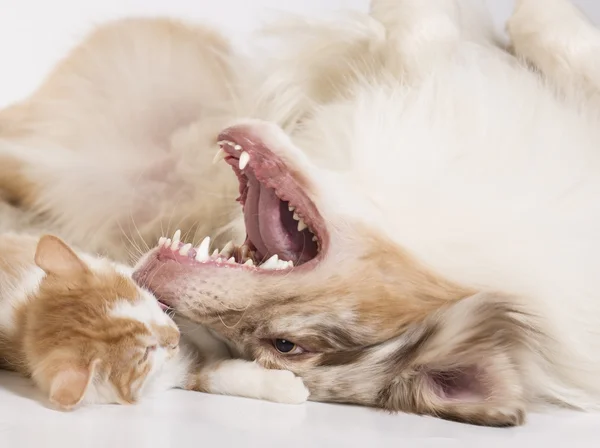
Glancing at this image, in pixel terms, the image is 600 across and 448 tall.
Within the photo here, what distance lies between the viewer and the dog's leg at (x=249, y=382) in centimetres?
183

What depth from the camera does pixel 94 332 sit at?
1749 mm

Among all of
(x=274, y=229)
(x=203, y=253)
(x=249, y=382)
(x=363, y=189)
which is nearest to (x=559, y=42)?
(x=363, y=189)

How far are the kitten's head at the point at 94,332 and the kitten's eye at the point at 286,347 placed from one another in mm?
210

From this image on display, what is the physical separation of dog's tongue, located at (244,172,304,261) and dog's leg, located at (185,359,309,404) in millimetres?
256

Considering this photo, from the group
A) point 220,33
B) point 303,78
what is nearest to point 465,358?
point 303,78

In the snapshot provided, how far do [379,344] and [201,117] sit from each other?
102 centimetres

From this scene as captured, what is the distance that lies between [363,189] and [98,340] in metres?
0.68

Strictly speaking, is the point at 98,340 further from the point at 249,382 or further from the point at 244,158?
the point at 244,158

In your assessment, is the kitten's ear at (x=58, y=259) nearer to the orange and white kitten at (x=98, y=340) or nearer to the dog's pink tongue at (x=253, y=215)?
the orange and white kitten at (x=98, y=340)

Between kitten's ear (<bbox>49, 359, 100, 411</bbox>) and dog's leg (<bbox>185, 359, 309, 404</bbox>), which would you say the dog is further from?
kitten's ear (<bbox>49, 359, 100, 411</bbox>)

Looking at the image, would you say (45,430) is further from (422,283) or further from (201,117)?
(201,117)

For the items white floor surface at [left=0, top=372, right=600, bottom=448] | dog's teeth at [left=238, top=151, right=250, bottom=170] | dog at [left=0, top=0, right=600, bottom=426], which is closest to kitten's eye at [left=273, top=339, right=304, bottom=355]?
dog at [left=0, top=0, right=600, bottom=426]

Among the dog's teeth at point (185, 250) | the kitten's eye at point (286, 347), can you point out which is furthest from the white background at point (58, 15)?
the kitten's eye at point (286, 347)

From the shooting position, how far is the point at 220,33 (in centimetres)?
280
